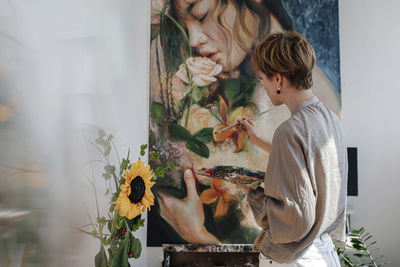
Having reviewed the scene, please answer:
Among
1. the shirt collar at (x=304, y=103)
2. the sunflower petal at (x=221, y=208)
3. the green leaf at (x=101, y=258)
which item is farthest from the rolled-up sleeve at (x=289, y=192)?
the sunflower petal at (x=221, y=208)

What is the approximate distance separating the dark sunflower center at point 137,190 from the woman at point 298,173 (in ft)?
1.32

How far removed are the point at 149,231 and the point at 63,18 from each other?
1756 mm

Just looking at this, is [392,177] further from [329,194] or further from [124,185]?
[124,185]

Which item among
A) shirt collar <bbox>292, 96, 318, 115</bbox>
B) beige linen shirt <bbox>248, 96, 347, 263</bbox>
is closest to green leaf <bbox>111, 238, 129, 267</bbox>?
beige linen shirt <bbox>248, 96, 347, 263</bbox>

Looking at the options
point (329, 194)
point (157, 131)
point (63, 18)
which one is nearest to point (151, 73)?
point (157, 131)

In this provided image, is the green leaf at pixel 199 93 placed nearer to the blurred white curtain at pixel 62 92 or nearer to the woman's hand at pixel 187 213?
the woman's hand at pixel 187 213

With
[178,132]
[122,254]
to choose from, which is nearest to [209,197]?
[178,132]

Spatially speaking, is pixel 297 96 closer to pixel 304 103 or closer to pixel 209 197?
pixel 304 103

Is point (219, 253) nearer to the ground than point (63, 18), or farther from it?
nearer to the ground

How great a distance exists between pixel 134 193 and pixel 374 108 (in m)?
2.23

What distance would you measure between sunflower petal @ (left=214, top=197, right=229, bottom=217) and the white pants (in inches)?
49.9

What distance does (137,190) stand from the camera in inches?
39.9

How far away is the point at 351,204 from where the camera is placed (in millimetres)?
2621

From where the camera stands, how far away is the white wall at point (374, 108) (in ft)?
8.61
